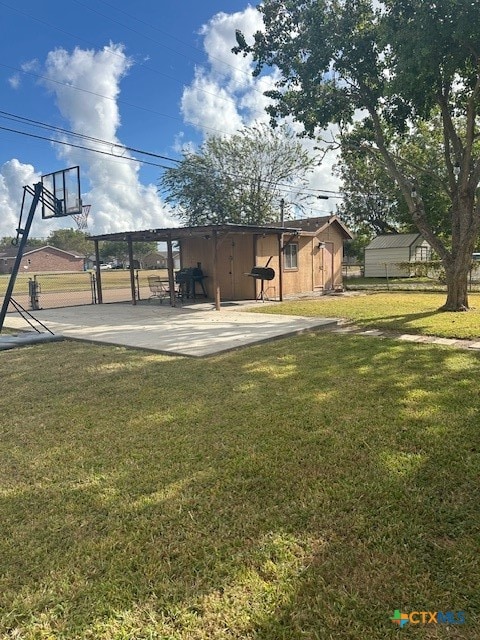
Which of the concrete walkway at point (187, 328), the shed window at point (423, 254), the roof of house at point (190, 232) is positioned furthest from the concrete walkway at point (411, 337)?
the shed window at point (423, 254)

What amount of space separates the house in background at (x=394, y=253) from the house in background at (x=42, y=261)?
4244 cm

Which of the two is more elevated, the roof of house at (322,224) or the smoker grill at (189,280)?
the roof of house at (322,224)

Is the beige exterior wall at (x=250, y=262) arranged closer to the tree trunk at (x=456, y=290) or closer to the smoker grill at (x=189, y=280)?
the smoker grill at (x=189, y=280)

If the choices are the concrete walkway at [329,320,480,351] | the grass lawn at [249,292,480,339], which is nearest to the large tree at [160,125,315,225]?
the grass lawn at [249,292,480,339]

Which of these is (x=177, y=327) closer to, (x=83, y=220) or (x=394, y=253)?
(x=83, y=220)

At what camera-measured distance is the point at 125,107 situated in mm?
14070

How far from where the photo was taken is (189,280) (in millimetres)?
15305

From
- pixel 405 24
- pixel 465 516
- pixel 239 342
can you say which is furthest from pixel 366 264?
pixel 465 516

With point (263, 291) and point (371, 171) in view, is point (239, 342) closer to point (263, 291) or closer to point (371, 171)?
point (263, 291)

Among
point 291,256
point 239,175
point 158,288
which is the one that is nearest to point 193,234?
point 158,288

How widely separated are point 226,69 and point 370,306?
948 cm

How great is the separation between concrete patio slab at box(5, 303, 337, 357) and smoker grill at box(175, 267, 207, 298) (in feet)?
8.99

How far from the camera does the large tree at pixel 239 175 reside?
28453mm

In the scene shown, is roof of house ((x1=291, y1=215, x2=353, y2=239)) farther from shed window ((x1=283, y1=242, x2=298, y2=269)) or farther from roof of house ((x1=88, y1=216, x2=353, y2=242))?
shed window ((x1=283, y1=242, x2=298, y2=269))
